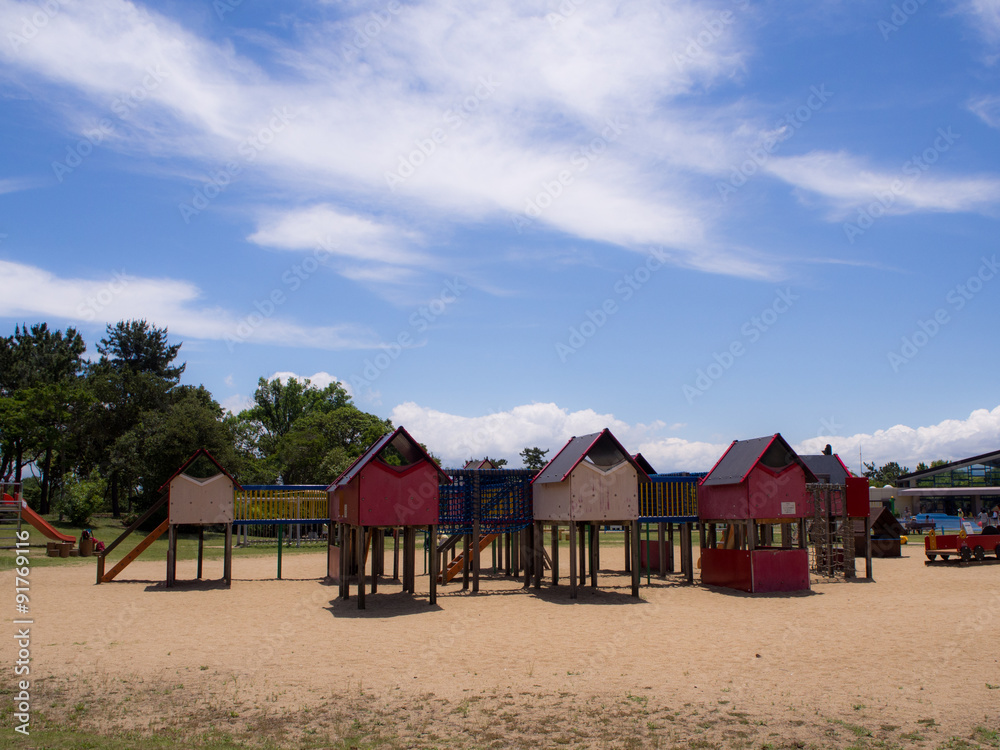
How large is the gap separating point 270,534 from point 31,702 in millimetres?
42921

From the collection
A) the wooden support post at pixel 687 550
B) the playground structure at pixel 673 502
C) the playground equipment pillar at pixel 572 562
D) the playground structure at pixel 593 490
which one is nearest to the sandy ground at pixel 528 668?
the playground equipment pillar at pixel 572 562

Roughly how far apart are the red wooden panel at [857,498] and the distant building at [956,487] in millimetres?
37513

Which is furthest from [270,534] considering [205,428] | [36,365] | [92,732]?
[92,732]

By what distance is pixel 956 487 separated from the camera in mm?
60750

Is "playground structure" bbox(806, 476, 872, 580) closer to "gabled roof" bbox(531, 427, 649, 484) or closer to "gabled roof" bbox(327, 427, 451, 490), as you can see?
"gabled roof" bbox(531, 427, 649, 484)

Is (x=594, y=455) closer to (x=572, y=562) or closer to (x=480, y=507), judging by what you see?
(x=572, y=562)

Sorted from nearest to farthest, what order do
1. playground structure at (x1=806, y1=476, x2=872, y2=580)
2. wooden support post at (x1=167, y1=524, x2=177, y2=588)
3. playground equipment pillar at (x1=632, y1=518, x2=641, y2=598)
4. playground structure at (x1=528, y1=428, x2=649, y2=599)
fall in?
playground equipment pillar at (x1=632, y1=518, x2=641, y2=598)
playground structure at (x1=528, y1=428, x2=649, y2=599)
wooden support post at (x1=167, y1=524, x2=177, y2=588)
playground structure at (x1=806, y1=476, x2=872, y2=580)

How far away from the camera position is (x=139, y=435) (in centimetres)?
4966

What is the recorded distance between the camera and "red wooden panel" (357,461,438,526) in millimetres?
20516

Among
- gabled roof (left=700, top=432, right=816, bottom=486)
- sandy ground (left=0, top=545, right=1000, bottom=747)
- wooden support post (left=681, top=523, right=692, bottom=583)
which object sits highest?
gabled roof (left=700, top=432, right=816, bottom=486)

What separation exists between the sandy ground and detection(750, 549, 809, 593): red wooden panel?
106 cm

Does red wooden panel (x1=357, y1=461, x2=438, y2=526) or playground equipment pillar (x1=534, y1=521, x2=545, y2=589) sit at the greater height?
red wooden panel (x1=357, y1=461, x2=438, y2=526)

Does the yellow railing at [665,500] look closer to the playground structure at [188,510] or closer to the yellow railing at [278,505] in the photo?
the yellow railing at [278,505]

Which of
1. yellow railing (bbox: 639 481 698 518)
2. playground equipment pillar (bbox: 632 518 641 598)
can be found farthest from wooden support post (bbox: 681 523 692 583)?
playground equipment pillar (bbox: 632 518 641 598)
